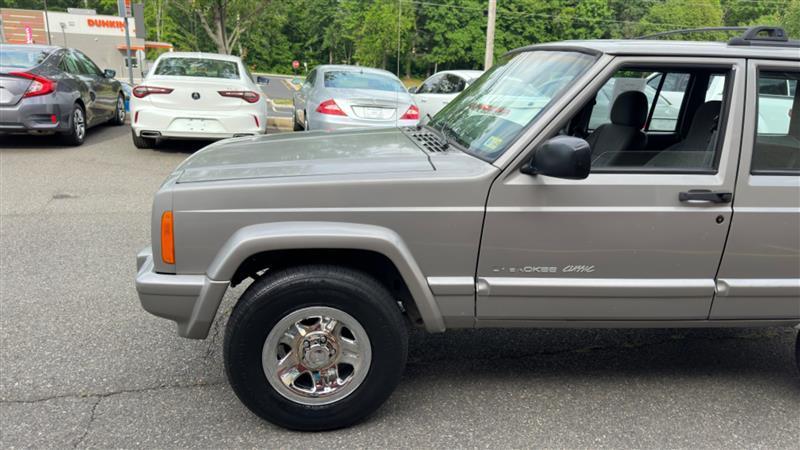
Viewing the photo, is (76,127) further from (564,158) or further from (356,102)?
(564,158)

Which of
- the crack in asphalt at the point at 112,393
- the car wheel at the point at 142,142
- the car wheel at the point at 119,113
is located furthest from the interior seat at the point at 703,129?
the car wheel at the point at 119,113

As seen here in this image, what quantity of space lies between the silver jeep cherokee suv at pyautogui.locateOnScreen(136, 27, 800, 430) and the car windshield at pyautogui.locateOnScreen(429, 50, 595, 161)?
19 mm

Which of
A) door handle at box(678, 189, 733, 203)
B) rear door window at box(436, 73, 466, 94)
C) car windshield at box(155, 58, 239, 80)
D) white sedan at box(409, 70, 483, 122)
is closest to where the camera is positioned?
door handle at box(678, 189, 733, 203)

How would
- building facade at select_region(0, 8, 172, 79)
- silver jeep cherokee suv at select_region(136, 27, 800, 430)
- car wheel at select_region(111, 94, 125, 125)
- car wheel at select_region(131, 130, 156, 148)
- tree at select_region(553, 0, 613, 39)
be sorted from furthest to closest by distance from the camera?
tree at select_region(553, 0, 613, 39)
building facade at select_region(0, 8, 172, 79)
car wheel at select_region(111, 94, 125, 125)
car wheel at select_region(131, 130, 156, 148)
silver jeep cherokee suv at select_region(136, 27, 800, 430)

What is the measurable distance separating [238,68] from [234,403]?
24.8 ft

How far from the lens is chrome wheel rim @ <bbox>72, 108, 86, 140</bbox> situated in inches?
371

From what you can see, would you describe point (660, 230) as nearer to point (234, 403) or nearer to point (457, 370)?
point (457, 370)

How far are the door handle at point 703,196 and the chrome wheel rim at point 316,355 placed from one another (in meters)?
1.58

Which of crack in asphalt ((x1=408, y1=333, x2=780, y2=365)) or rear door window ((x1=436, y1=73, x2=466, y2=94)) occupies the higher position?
rear door window ((x1=436, y1=73, x2=466, y2=94))

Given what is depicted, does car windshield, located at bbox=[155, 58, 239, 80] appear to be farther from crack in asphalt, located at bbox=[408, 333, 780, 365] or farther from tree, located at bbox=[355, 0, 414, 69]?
tree, located at bbox=[355, 0, 414, 69]

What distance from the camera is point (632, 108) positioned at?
3379 mm

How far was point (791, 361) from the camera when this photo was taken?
3707mm

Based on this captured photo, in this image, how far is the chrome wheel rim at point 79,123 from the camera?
9.42 m

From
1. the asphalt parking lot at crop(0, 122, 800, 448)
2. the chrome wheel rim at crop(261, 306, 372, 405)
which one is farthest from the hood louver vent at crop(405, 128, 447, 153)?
the asphalt parking lot at crop(0, 122, 800, 448)
